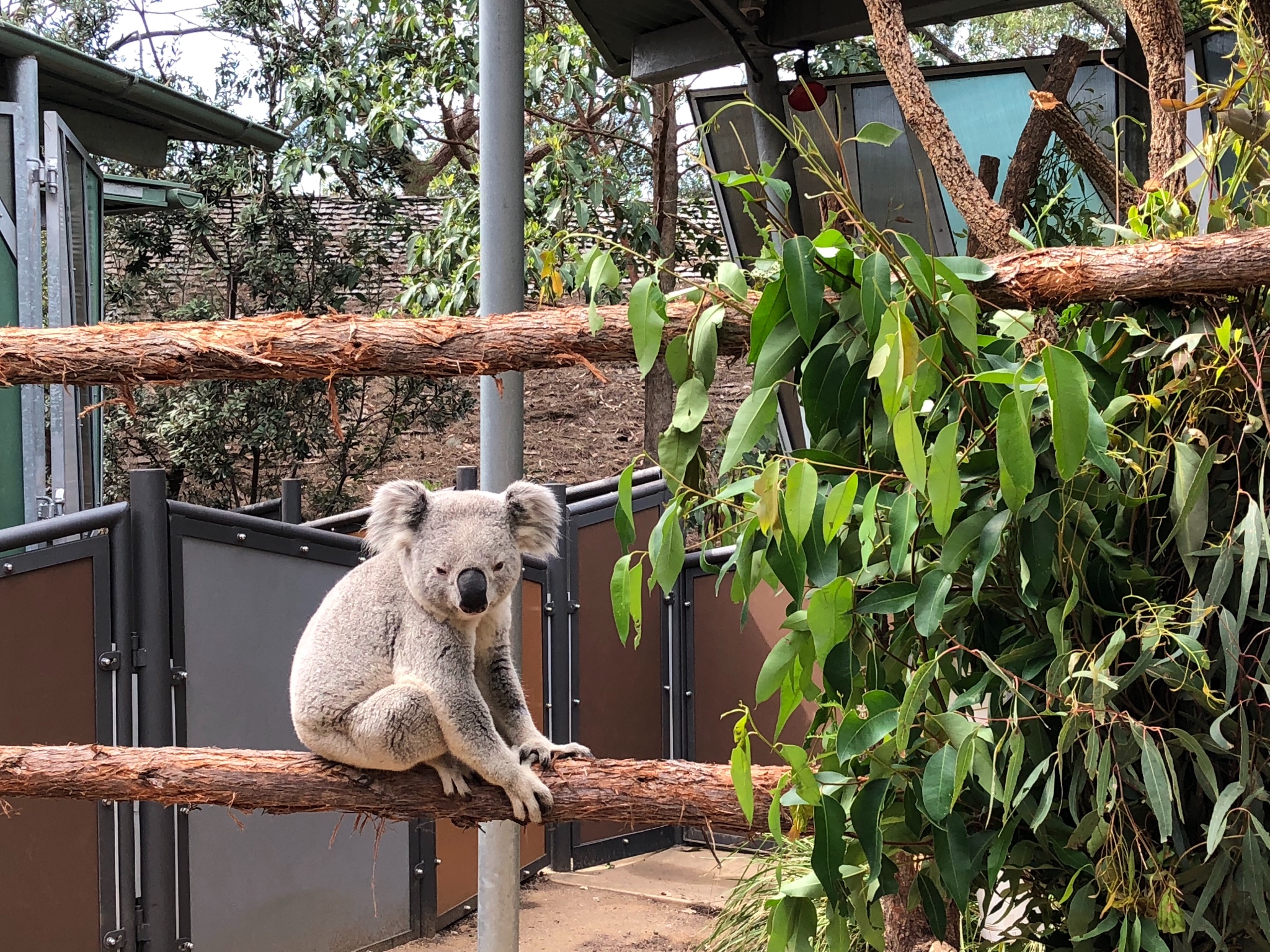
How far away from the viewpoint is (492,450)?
2.43 metres

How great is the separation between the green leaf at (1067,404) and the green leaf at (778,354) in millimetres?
327

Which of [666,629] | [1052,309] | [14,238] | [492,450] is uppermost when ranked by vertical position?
[14,238]

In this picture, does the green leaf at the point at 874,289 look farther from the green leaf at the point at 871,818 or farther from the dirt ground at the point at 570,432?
the dirt ground at the point at 570,432

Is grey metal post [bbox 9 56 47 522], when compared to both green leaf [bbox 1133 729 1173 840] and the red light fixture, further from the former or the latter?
green leaf [bbox 1133 729 1173 840]

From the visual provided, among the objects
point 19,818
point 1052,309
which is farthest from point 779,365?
point 19,818

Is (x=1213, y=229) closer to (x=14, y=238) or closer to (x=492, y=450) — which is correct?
(x=492, y=450)

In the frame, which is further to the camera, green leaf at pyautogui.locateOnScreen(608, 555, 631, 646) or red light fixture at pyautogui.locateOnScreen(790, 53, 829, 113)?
red light fixture at pyautogui.locateOnScreen(790, 53, 829, 113)

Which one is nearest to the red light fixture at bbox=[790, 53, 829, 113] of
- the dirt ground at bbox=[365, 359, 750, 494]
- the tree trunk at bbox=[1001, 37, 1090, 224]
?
the tree trunk at bbox=[1001, 37, 1090, 224]

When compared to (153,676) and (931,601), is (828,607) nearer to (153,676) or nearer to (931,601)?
(931,601)

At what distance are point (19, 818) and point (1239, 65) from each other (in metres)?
2.73

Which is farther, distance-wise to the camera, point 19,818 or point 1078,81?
point 1078,81

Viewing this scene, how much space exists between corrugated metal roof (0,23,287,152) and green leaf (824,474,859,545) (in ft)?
14.5

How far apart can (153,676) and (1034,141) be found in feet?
8.87

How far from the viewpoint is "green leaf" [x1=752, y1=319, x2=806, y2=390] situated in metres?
1.27
